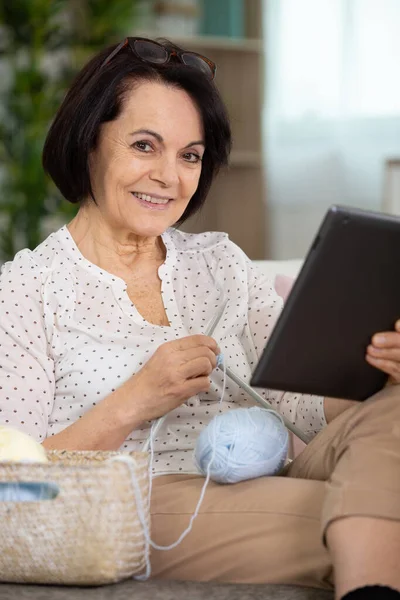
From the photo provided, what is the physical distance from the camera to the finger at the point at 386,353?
1.25 metres

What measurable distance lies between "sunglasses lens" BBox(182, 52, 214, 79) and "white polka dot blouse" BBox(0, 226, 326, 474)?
1.03ft

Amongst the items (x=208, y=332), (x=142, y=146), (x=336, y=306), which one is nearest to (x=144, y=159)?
(x=142, y=146)

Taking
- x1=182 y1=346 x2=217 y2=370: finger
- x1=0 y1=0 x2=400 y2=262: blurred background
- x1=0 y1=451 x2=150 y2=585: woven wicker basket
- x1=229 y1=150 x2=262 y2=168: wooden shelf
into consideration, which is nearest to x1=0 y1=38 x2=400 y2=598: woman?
x1=182 y1=346 x2=217 y2=370: finger

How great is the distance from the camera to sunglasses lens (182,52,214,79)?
1673 mm

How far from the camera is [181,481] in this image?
1422 millimetres

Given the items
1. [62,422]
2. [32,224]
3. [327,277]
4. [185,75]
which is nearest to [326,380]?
[327,277]

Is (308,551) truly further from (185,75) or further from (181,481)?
(185,75)

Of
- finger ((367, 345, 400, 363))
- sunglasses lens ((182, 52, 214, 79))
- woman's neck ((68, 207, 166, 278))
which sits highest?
sunglasses lens ((182, 52, 214, 79))

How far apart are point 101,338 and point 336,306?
464 mm

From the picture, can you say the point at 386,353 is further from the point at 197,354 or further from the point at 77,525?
the point at 77,525

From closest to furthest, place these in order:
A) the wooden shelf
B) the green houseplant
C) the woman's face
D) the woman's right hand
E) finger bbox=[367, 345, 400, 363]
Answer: finger bbox=[367, 345, 400, 363]
the woman's right hand
the woman's face
the green houseplant
the wooden shelf

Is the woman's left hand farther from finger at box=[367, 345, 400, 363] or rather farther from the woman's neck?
the woman's neck

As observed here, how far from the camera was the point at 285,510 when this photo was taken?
1264 mm

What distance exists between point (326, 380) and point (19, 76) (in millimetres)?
2862
